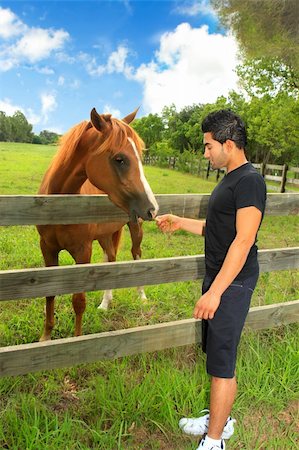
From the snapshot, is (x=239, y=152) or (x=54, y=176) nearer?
(x=239, y=152)

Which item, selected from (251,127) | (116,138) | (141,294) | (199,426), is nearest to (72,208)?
(116,138)

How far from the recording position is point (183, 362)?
118 inches

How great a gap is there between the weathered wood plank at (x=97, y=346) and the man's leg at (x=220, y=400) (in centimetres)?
69

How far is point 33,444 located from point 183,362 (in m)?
1.26

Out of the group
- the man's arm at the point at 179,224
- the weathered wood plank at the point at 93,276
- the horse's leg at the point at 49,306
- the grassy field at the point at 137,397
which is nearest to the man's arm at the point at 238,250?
the man's arm at the point at 179,224

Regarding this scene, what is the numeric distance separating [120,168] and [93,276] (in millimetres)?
792

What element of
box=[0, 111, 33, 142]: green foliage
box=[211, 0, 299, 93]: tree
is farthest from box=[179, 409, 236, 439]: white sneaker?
box=[0, 111, 33, 142]: green foliage

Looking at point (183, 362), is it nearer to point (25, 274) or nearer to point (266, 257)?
point (266, 257)

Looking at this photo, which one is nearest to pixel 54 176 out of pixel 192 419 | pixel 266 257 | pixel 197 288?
pixel 266 257

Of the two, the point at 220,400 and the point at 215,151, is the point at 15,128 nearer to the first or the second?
the point at 215,151

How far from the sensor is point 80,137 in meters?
3.01

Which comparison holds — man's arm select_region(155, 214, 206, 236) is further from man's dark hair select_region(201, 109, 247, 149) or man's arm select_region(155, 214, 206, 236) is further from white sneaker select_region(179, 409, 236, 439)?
white sneaker select_region(179, 409, 236, 439)

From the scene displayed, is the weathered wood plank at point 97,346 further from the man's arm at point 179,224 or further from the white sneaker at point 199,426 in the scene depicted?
the man's arm at point 179,224

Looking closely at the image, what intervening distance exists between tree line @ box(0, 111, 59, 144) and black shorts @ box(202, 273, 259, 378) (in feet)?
302
